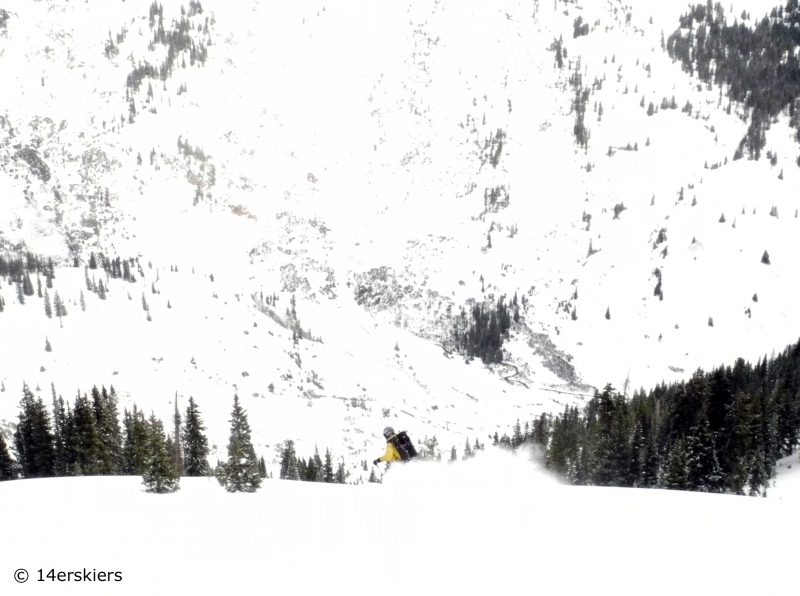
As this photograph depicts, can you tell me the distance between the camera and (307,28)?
16575 centimetres

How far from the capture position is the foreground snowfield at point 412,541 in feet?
34.4

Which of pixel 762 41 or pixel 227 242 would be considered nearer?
pixel 227 242

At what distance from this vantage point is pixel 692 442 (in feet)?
126

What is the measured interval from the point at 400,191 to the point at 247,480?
128 meters

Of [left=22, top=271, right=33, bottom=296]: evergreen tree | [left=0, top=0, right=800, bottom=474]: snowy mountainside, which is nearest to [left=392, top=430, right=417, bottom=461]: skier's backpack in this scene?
[left=0, top=0, right=800, bottom=474]: snowy mountainside

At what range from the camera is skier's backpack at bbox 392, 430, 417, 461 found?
60.2 feet

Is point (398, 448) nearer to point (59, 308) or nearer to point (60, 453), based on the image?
point (60, 453)

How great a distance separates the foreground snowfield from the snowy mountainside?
202 ft

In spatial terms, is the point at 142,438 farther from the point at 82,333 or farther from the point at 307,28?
the point at 307,28

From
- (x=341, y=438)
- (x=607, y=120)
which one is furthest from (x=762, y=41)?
(x=341, y=438)

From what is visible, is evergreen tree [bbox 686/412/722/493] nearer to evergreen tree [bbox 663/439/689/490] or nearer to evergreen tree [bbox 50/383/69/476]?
evergreen tree [bbox 663/439/689/490]

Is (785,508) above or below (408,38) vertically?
below

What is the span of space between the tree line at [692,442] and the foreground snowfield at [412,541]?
26525mm

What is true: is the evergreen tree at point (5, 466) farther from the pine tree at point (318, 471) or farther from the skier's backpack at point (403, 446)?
the skier's backpack at point (403, 446)
